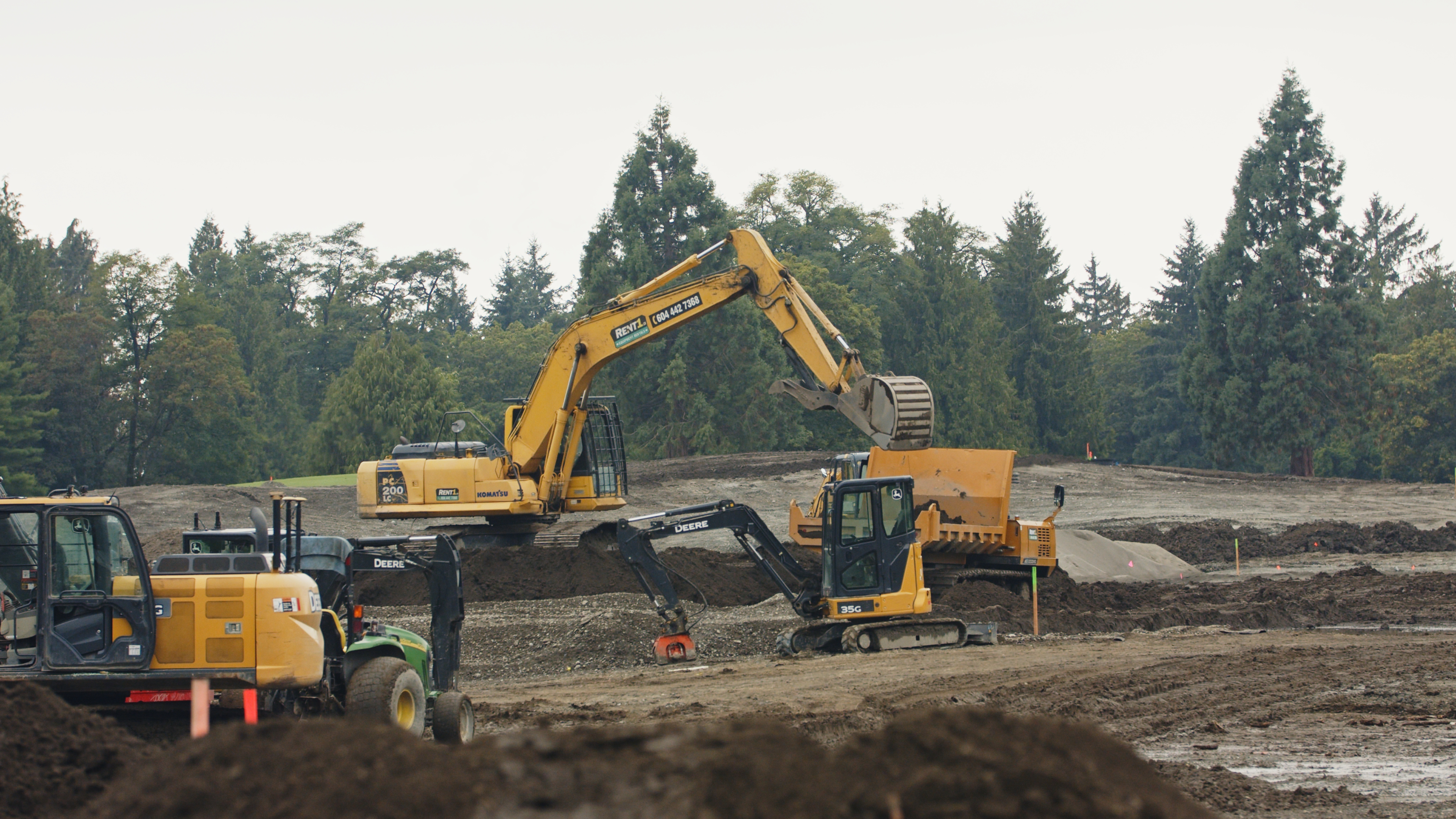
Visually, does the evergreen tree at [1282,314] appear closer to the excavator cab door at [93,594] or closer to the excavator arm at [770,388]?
the excavator arm at [770,388]

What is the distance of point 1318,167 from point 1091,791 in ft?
193

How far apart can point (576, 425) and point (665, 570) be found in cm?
506

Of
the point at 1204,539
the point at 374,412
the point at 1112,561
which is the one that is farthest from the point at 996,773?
the point at 374,412

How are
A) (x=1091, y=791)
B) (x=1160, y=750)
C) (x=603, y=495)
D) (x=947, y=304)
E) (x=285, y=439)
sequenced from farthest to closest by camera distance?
A: (x=285, y=439) < (x=947, y=304) < (x=603, y=495) < (x=1160, y=750) < (x=1091, y=791)

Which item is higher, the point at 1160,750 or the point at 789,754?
the point at 789,754

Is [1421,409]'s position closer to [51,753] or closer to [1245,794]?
[1245,794]

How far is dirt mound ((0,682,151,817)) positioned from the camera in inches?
205

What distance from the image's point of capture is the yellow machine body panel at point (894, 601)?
16547mm

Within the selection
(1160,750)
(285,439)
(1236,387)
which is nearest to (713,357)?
(1236,387)

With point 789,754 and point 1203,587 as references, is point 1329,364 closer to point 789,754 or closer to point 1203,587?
point 1203,587

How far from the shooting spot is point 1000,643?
1764cm

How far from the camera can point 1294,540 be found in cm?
3145

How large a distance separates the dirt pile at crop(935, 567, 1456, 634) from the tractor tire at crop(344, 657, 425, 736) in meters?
10.8

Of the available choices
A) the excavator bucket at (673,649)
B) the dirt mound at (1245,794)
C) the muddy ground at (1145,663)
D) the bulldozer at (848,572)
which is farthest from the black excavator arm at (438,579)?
the dirt mound at (1245,794)
